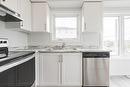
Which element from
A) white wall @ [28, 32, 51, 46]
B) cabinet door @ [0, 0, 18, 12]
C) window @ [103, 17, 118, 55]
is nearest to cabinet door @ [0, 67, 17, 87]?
cabinet door @ [0, 0, 18, 12]

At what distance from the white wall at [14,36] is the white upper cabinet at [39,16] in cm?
38

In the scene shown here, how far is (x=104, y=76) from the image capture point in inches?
119

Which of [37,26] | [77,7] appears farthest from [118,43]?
[37,26]

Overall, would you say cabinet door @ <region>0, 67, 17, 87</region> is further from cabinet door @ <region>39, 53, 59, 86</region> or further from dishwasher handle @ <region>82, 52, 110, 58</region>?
dishwasher handle @ <region>82, 52, 110, 58</region>

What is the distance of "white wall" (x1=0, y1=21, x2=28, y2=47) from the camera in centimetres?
248

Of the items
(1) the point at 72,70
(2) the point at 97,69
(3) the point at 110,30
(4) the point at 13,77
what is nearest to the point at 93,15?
(3) the point at 110,30

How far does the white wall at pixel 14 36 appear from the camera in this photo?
2477 mm

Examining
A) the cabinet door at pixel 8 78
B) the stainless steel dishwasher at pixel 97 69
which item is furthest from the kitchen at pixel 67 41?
the cabinet door at pixel 8 78

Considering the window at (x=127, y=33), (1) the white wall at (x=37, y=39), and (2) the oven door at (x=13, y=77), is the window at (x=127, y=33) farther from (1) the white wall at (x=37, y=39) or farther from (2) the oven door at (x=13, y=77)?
(2) the oven door at (x=13, y=77)

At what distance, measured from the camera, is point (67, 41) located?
3891mm

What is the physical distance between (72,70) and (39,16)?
5.12ft

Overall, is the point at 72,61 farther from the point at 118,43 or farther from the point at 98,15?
the point at 118,43

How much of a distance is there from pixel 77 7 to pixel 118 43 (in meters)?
1.71

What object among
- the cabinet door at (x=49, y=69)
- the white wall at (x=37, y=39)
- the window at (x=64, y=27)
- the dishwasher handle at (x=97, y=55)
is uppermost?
the window at (x=64, y=27)
